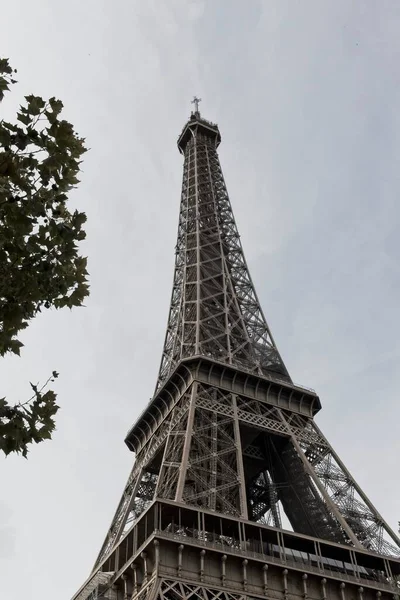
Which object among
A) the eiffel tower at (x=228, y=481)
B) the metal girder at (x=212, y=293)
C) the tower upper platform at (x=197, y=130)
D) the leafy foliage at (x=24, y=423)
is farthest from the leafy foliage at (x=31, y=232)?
the tower upper platform at (x=197, y=130)

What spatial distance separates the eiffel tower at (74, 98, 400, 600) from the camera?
2875 centimetres

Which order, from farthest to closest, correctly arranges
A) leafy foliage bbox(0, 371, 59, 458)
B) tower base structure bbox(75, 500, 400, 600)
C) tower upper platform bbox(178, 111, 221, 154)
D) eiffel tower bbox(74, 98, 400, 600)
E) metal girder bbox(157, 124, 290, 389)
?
1. tower upper platform bbox(178, 111, 221, 154)
2. metal girder bbox(157, 124, 290, 389)
3. eiffel tower bbox(74, 98, 400, 600)
4. tower base structure bbox(75, 500, 400, 600)
5. leafy foliage bbox(0, 371, 59, 458)

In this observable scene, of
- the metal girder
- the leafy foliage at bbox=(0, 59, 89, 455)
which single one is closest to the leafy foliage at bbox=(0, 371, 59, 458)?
the leafy foliage at bbox=(0, 59, 89, 455)

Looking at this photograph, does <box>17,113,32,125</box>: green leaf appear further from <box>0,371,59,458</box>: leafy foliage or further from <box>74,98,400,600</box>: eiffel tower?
<box>74,98,400,600</box>: eiffel tower

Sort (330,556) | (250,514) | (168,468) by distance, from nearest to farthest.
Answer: (330,556)
(168,468)
(250,514)

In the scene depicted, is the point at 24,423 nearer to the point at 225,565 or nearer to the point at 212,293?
the point at 225,565

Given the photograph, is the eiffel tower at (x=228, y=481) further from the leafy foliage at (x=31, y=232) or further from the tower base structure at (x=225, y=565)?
the leafy foliage at (x=31, y=232)

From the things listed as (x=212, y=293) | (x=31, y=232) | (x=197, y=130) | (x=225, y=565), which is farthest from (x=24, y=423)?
(x=197, y=130)

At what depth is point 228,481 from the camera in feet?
114

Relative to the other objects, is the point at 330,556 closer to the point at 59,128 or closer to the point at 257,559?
the point at 257,559

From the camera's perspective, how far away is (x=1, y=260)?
23.2ft

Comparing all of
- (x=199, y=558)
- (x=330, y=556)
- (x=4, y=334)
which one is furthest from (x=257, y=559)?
(x=4, y=334)

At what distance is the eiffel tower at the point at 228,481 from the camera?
1132 inches

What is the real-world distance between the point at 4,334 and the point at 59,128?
225 cm
